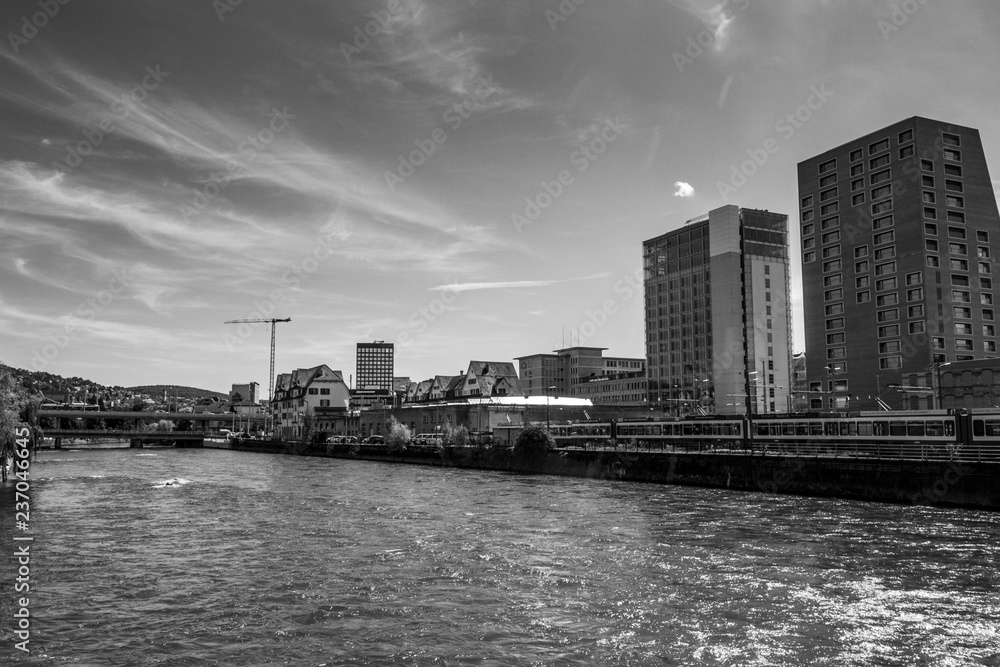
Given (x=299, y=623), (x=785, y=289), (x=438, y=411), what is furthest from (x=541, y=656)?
(x=785, y=289)

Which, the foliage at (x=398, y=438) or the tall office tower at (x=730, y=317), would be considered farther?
the tall office tower at (x=730, y=317)

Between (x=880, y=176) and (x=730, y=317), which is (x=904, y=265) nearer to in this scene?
(x=880, y=176)

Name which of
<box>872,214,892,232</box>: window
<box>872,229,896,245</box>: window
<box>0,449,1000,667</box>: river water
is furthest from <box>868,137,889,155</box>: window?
<box>0,449,1000,667</box>: river water

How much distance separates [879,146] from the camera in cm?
10638

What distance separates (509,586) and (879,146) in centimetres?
10411

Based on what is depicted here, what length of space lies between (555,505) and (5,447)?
42.4 meters

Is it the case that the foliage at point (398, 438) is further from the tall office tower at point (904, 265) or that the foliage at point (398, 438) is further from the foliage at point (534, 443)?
the tall office tower at point (904, 265)

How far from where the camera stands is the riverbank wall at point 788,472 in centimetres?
4719

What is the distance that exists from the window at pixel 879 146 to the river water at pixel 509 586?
75405 millimetres

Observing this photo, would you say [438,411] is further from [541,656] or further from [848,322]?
[541,656]

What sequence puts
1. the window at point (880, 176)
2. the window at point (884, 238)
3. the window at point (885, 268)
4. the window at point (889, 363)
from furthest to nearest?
the window at point (880, 176), the window at point (884, 238), the window at point (885, 268), the window at point (889, 363)

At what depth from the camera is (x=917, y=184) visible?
10050 cm

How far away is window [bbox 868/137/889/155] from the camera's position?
10519 cm

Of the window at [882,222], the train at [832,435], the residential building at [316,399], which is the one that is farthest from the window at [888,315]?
the residential building at [316,399]
